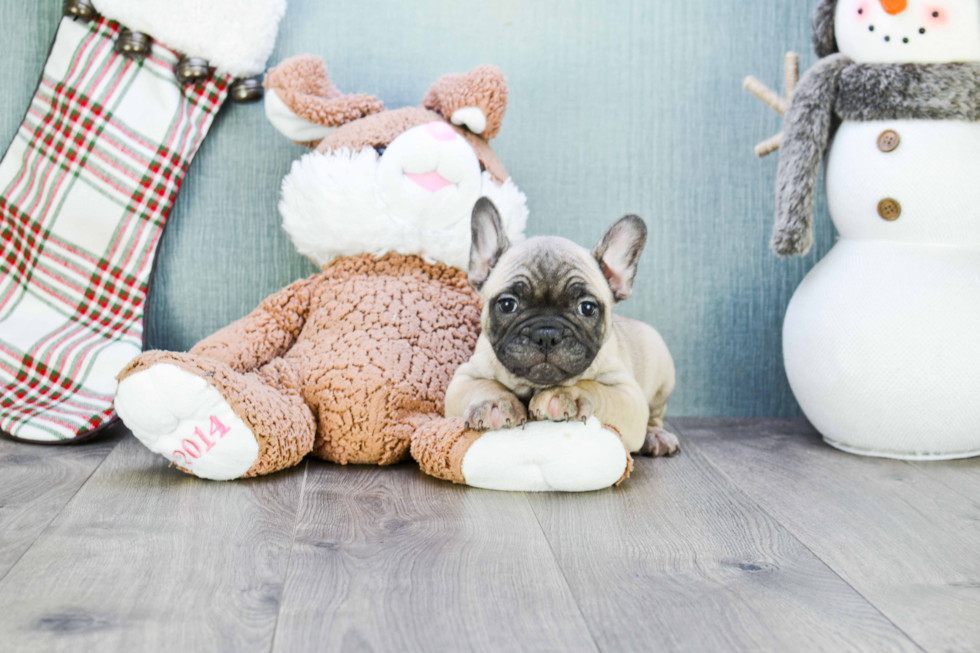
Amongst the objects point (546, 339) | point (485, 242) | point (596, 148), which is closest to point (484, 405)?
→ point (546, 339)

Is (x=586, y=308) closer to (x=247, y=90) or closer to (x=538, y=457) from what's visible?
(x=538, y=457)

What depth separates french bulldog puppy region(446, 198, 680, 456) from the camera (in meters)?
1.28

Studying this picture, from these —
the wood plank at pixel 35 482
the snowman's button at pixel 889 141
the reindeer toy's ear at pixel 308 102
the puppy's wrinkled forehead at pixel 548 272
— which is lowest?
the wood plank at pixel 35 482

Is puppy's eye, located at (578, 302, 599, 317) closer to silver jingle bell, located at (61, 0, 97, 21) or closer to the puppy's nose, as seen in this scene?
the puppy's nose

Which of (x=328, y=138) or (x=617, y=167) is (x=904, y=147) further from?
(x=328, y=138)

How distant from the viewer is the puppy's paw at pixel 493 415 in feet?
4.18

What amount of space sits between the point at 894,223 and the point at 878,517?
593 millimetres

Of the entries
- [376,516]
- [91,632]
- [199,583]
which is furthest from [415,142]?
[91,632]

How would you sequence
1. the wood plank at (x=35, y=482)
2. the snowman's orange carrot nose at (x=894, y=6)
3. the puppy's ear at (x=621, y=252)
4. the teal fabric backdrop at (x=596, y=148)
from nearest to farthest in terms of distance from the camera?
the wood plank at (x=35, y=482) → the puppy's ear at (x=621, y=252) → the snowman's orange carrot nose at (x=894, y=6) → the teal fabric backdrop at (x=596, y=148)

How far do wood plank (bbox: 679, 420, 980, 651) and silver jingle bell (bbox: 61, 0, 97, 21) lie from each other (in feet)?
4.84

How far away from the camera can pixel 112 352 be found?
1.65 meters

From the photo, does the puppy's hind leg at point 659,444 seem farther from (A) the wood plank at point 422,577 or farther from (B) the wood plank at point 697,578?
(A) the wood plank at point 422,577

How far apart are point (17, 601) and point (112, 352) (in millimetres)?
847

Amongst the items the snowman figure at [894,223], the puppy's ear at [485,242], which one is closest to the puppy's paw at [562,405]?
the puppy's ear at [485,242]
